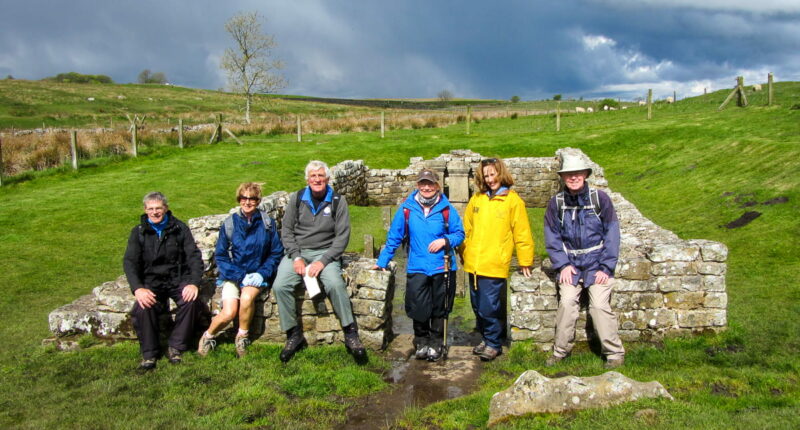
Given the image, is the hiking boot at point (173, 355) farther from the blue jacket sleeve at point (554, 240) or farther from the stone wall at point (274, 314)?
the blue jacket sleeve at point (554, 240)

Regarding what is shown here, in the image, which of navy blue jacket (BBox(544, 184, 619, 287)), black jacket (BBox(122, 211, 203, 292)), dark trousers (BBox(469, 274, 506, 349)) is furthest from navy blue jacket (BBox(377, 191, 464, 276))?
black jacket (BBox(122, 211, 203, 292))

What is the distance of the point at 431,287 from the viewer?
21.6ft

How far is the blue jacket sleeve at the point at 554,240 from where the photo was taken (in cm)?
611

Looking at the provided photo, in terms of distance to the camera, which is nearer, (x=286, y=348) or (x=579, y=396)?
(x=579, y=396)

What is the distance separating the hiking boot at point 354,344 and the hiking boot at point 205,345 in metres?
1.67

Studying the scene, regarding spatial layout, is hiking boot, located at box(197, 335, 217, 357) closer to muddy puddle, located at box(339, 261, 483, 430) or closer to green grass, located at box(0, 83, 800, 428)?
green grass, located at box(0, 83, 800, 428)

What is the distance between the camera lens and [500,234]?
6332mm

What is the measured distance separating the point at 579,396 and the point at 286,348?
11.4ft

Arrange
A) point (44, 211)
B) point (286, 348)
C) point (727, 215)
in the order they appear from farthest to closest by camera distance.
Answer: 1. point (44, 211)
2. point (727, 215)
3. point (286, 348)

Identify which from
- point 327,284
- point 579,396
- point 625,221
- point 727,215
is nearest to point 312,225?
point 327,284

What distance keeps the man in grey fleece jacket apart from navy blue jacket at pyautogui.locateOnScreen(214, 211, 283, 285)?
26 cm

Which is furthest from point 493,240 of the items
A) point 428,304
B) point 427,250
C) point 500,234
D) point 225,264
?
point 225,264

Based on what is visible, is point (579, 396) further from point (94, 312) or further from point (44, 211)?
point (44, 211)

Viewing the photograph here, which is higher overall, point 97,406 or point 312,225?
point 312,225
